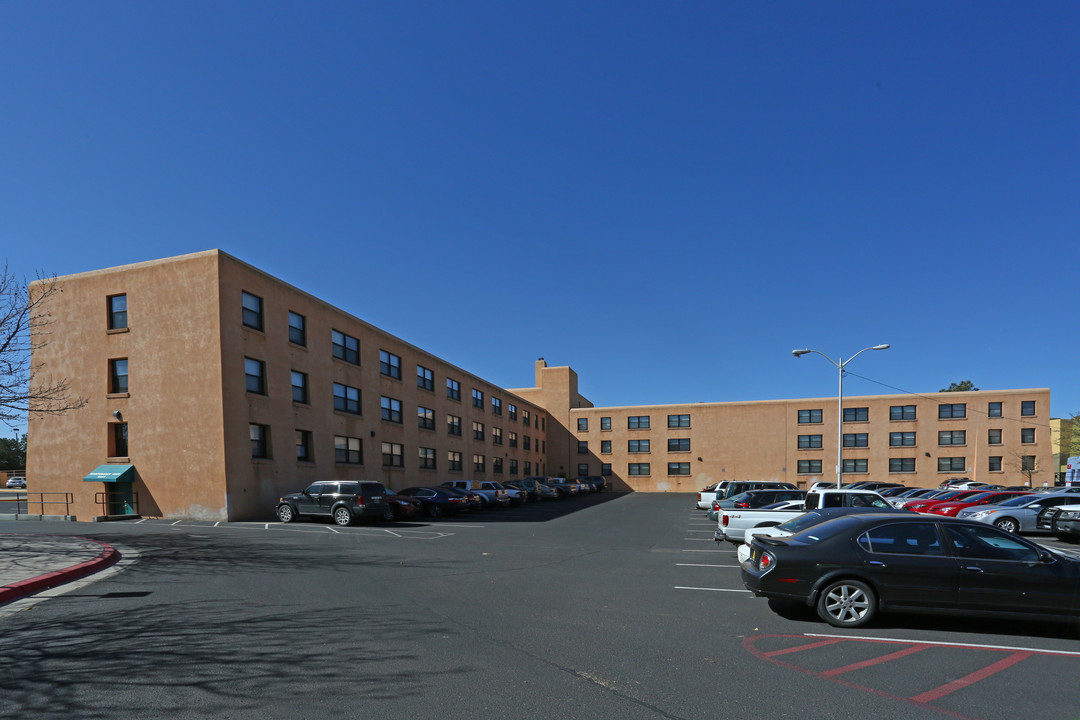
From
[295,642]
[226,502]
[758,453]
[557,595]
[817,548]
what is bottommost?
[758,453]

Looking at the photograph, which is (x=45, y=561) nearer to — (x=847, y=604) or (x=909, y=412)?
(x=847, y=604)

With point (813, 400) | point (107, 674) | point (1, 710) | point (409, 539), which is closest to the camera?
point (1, 710)

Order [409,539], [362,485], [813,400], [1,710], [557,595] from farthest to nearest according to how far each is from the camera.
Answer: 1. [813,400]
2. [362,485]
3. [409,539]
4. [557,595]
5. [1,710]

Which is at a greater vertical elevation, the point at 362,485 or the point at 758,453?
the point at 362,485

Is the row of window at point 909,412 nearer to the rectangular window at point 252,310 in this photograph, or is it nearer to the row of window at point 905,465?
the row of window at point 905,465

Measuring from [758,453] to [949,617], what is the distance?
5564 centimetres

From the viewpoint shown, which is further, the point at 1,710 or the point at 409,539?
the point at 409,539

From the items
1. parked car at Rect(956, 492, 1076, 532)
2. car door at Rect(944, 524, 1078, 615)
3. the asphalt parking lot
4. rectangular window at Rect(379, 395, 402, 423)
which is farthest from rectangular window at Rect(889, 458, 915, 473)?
car door at Rect(944, 524, 1078, 615)

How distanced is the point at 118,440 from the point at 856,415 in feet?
193

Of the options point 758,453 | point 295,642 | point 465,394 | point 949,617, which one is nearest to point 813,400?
point 758,453

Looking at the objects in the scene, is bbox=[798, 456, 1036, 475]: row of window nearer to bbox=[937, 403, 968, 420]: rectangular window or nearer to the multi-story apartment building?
bbox=[937, 403, 968, 420]: rectangular window

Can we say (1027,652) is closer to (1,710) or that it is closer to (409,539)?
(1,710)

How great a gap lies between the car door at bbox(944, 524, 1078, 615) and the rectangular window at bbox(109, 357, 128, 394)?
28295 mm

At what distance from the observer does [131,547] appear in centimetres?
1510
